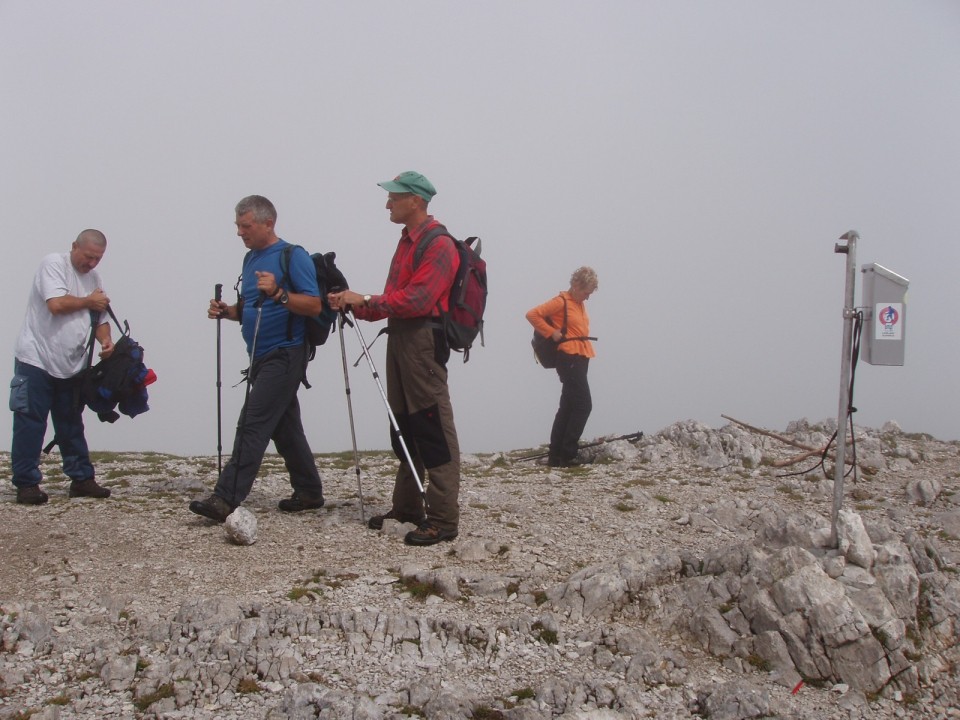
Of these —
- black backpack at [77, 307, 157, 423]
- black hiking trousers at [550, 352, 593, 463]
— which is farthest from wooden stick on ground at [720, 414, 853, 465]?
black backpack at [77, 307, 157, 423]

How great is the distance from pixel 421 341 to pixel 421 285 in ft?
1.95

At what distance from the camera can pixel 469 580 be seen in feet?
25.9

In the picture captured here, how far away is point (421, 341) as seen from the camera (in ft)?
27.6

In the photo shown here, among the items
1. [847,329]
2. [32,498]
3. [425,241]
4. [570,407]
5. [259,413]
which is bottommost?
[32,498]

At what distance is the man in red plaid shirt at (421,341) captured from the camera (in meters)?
8.18

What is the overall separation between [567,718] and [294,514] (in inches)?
189

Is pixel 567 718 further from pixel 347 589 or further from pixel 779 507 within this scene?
pixel 779 507

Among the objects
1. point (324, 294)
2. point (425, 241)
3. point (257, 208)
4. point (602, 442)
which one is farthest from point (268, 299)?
point (602, 442)

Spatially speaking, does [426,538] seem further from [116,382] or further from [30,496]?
[30,496]

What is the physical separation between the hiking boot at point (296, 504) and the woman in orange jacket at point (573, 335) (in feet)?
17.2

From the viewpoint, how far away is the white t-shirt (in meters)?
9.90

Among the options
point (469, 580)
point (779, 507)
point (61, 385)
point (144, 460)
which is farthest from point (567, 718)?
point (144, 460)

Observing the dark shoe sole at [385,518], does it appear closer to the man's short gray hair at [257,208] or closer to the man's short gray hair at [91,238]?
the man's short gray hair at [257,208]

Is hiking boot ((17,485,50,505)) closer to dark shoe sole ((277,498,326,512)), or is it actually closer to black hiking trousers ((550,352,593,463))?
dark shoe sole ((277,498,326,512))
